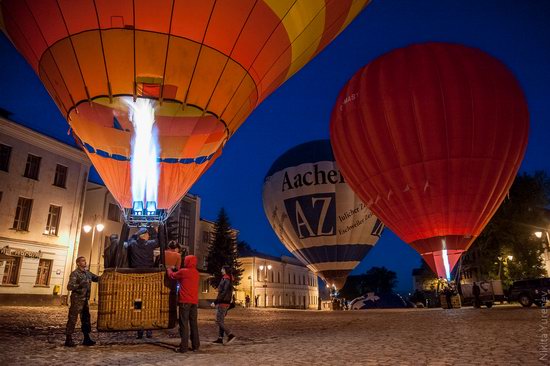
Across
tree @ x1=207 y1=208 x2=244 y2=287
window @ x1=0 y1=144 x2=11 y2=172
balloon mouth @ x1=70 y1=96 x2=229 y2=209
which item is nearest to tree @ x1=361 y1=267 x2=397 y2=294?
tree @ x1=207 y1=208 x2=244 y2=287

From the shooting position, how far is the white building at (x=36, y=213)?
22984mm

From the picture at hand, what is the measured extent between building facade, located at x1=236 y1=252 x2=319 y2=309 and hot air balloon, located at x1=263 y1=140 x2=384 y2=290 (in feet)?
80.8

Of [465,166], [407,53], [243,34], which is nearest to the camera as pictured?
[243,34]

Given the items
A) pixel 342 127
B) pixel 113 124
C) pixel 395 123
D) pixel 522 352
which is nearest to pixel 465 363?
pixel 522 352

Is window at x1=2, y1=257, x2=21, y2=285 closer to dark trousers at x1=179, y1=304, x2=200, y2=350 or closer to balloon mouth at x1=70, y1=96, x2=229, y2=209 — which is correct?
balloon mouth at x1=70, y1=96, x2=229, y2=209

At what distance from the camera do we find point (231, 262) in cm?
4503

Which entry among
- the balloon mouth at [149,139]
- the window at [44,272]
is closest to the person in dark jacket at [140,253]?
the balloon mouth at [149,139]

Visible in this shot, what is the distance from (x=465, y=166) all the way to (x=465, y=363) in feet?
47.9

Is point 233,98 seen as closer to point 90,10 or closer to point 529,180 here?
point 90,10

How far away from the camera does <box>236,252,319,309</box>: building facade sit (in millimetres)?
55625

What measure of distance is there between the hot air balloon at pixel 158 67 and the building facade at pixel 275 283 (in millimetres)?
43979

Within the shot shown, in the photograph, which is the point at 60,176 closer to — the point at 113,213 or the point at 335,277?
the point at 113,213

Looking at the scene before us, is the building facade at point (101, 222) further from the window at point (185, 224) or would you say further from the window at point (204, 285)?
the window at point (204, 285)

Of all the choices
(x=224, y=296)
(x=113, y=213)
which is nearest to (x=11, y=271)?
(x=113, y=213)
